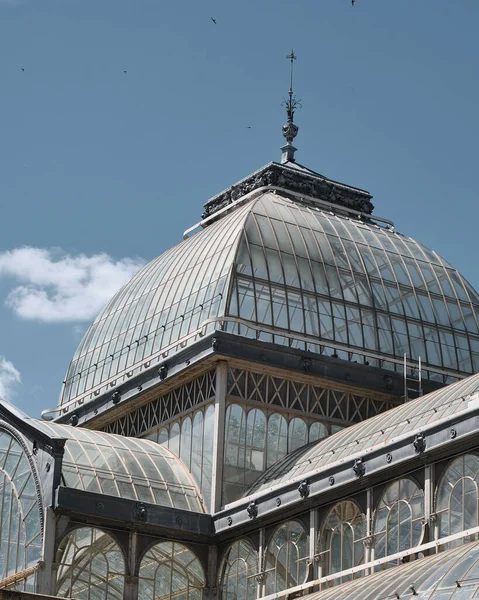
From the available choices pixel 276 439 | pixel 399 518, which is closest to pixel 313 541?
pixel 399 518

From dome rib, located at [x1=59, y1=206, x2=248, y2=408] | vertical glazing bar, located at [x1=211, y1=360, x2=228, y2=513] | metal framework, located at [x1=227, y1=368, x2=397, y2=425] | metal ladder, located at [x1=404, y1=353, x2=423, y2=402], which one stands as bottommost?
vertical glazing bar, located at [x1=211, y1=360, x2=228, y2=513]

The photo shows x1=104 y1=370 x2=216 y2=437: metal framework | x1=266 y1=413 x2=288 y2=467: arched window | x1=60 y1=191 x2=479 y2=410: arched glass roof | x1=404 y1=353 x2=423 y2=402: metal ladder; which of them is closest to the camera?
x1=266 y1=413 x2=288 y2=467: arched window

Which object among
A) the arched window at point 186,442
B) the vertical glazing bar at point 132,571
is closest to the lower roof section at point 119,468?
the arched window at point 186,442

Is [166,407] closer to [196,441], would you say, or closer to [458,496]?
[196,441]

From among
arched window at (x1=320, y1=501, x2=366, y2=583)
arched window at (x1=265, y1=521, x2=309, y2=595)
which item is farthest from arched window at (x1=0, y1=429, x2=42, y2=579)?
arched window at (x1=320, y1=501, x2=366, y2=583)

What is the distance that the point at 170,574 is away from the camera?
5762 cm

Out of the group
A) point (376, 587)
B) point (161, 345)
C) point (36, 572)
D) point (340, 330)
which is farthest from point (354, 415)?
point (376, 587)

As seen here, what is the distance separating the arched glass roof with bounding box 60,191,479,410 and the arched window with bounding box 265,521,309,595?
1042 centimetres

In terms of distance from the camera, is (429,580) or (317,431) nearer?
(429,580)

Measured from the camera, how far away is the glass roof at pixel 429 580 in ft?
128

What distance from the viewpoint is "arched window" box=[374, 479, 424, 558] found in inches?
1937

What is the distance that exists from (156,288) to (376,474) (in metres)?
21.2

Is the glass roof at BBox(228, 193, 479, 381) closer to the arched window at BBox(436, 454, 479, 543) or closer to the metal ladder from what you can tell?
the metal ladder

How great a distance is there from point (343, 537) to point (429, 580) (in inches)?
457
